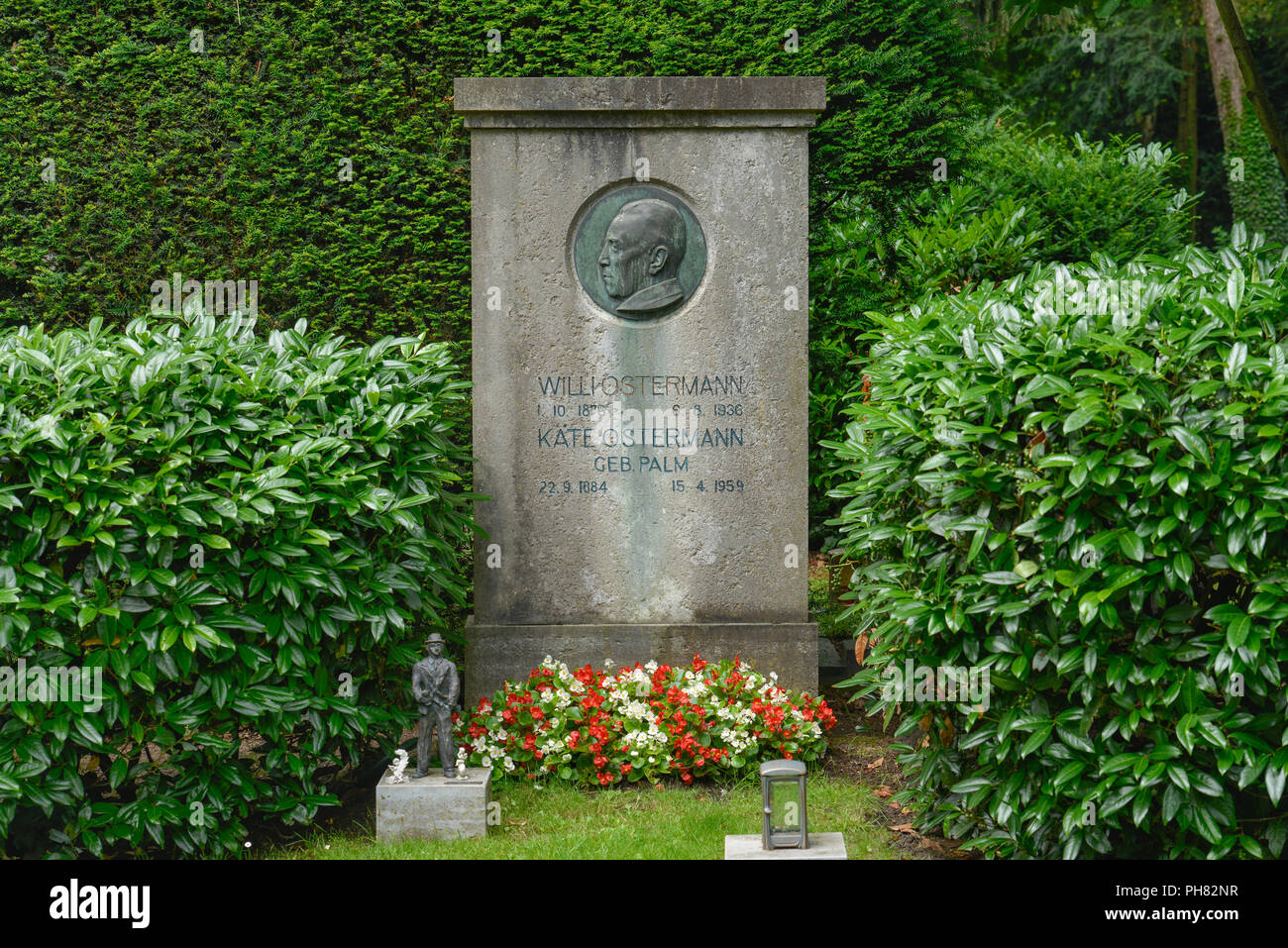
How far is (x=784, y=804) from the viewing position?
3.56 m

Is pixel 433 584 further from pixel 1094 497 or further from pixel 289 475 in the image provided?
pixel 1094 497

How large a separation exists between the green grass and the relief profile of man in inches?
91.9

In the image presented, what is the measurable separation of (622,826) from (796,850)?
122cm

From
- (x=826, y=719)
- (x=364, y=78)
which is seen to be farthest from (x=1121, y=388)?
(x=364, y=78)

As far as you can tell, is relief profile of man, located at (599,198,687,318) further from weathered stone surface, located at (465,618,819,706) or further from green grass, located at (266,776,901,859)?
green grass, located at (266,776,901,859)

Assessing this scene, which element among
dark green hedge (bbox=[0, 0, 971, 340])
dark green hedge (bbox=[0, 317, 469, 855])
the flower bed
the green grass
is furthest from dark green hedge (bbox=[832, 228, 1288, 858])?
dark green hedge (bbox=[0, 0, 971, 340])

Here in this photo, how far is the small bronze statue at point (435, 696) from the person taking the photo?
4.48 meters

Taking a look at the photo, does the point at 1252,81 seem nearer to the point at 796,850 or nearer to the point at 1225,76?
the point at 796,850

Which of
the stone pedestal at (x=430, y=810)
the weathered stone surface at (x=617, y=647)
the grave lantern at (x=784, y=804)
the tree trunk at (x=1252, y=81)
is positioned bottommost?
the stone pedestal at (x=430, y=810)

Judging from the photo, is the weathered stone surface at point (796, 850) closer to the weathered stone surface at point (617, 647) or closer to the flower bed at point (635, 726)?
the flower bed at point (635, 726)

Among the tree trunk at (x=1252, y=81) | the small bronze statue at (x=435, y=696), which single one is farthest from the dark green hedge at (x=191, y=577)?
the tree trunk at (x=1252, y=81)

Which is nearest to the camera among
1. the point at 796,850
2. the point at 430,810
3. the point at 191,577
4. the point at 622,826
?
the point at 796,850

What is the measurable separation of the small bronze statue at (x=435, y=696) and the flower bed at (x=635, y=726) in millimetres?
550

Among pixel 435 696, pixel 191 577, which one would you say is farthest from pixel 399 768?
pixel 191 577
